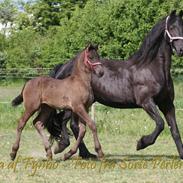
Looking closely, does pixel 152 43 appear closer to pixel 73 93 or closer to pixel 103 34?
pixel 73 93

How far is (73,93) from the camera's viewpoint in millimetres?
7211

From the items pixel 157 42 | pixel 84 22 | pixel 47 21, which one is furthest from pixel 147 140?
pixel 47 21

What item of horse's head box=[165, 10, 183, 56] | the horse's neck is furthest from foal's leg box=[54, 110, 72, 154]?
horse's head box=[165, 10, 183, 56]

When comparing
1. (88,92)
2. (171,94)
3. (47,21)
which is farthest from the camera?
(47,21)

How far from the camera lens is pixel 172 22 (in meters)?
7.63

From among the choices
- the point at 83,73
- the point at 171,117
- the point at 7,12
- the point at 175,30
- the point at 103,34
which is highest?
the point at 175,30

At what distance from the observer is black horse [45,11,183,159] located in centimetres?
755

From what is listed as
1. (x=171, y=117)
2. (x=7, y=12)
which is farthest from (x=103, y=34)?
(x=7, y=12)

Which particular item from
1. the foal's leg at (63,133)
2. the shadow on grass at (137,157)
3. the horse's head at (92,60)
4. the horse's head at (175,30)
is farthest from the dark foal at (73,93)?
the horse's head at (175,30)

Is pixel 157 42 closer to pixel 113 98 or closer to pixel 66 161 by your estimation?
pixel 113 98

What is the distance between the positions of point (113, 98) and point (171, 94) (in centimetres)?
91

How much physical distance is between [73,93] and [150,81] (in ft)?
3.93

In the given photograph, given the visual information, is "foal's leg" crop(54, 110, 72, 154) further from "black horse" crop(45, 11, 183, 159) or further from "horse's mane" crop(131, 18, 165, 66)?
"horse's mane" crop(131, 18, 165, 66)

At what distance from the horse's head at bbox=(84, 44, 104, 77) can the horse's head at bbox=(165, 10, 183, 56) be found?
1163mm
